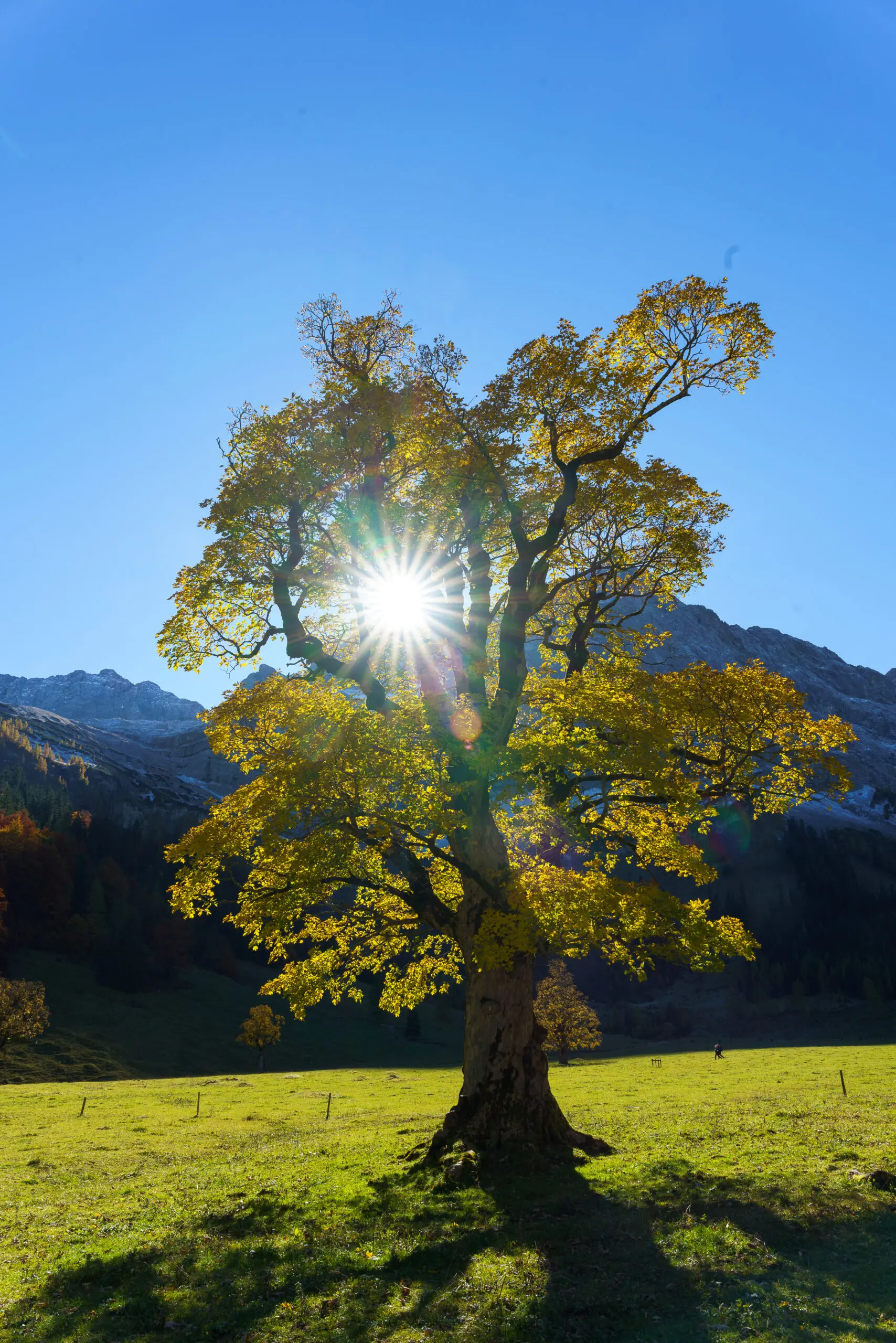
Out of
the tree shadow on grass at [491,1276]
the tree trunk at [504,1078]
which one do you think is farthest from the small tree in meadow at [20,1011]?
the tree shadow on grass at [491,1276]

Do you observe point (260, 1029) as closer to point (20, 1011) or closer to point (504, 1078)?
point (20, 1011)

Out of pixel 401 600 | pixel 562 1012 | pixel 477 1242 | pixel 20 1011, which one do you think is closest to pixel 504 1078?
pixel 477 1242

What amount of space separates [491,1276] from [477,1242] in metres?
2.12

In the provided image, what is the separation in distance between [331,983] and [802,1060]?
75.0 meters

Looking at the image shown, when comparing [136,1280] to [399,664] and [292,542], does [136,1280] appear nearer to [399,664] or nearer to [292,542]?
[399,664]

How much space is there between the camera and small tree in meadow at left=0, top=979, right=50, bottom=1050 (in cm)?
7744

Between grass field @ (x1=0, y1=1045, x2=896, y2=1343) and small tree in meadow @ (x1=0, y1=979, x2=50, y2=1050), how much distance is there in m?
54.1

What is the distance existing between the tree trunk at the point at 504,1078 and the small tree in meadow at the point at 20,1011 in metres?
72.5

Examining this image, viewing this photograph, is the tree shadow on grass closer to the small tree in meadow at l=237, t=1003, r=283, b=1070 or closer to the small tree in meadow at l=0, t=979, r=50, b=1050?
the small tree in meadow at l=0, t=979, r=50, b=1050

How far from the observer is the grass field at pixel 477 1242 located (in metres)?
11.8

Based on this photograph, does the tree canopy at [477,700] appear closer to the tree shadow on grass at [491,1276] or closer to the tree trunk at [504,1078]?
the tree trunk at [504,1078]

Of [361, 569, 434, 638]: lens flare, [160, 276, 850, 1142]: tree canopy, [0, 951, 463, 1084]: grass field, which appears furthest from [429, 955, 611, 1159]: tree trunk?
[0, 951, 463, 1084]: grass field

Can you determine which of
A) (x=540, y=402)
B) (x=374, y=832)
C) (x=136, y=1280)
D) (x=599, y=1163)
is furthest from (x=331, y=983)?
(x=540, y=402)

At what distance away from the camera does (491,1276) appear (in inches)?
529
